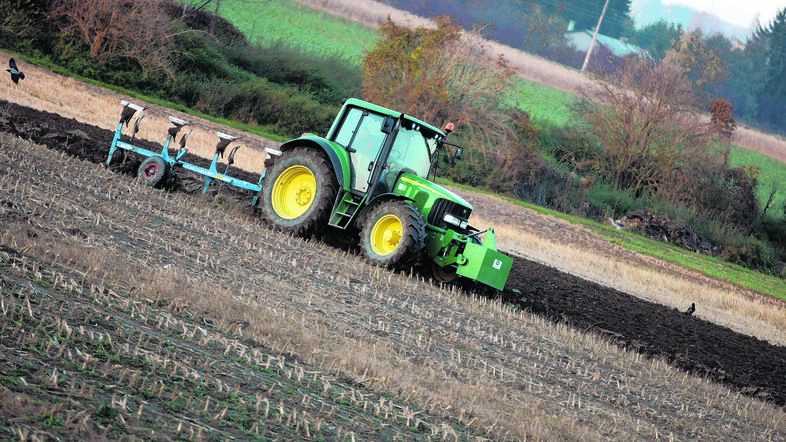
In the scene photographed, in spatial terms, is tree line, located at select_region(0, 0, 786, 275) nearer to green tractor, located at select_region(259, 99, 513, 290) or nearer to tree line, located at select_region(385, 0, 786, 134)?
green tractor, located at select_region(259, 99, 513, 290)

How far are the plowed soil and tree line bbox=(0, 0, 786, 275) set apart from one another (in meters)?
12.3

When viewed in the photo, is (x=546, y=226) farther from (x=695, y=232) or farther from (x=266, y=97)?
(x=266, y=97)

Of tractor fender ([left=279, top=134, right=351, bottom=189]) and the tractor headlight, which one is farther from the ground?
tractor fender ([left=279, top=134, right=351, bottom=189])

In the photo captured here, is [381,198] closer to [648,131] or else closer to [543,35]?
[648,131]

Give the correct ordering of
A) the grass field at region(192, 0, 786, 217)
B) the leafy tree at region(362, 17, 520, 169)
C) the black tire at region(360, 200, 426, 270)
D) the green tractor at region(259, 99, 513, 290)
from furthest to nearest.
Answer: the grass field at region(192, 0, 786, 217) → the leafy tree at region(362, 17, 520, 169) → the green tractor at region(259, 99, 513, 290) → the black tire at region(360, 200, 426, 270)

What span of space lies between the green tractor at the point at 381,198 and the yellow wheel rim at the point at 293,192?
15 mm

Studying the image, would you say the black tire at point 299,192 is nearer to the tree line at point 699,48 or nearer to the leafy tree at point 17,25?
the leafy tree at point 17,25

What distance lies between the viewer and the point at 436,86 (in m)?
32.0

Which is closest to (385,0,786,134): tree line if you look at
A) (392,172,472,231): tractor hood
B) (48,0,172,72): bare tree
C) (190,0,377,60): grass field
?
(190,0,377,60): grass field

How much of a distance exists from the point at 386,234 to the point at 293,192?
1967mm

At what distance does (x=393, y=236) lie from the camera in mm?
11188

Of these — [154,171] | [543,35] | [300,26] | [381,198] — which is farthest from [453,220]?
[543,35]

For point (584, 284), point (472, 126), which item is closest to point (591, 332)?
point (584, 284)

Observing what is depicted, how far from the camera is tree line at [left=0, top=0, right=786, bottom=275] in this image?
2822 centimetres
